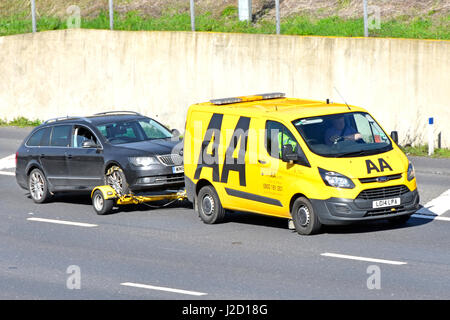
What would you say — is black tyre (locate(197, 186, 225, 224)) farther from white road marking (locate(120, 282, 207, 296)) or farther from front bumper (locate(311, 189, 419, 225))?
white road marking (locate(120, 282, 207, 296))

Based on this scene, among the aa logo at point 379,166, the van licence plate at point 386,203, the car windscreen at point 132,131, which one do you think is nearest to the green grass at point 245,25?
the car windscreen at point 132,131

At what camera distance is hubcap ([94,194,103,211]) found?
17891mm

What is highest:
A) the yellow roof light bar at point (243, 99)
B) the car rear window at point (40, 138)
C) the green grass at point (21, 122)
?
the yellow roof light bar at point (243, 99)

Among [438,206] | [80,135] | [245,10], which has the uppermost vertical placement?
[245,10]

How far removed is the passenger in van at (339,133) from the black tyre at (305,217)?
3.49 ft

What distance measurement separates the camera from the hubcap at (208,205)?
16547 mm

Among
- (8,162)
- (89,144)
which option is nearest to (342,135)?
(89,144)

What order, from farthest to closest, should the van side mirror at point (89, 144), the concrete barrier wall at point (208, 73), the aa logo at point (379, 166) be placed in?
the concrete barrier wall at point (208, 73)
the van side mirror at point (89, 144)
the aa logo at point (379, 166)

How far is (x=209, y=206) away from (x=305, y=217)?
2.11 meters

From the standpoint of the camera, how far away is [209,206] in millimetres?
16609

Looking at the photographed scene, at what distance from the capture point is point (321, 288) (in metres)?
12.0

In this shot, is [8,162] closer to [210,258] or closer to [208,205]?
[208,205]

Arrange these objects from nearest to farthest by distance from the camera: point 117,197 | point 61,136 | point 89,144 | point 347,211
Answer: point 347,211 < point 117,197 < point 89,144 < point 61,136

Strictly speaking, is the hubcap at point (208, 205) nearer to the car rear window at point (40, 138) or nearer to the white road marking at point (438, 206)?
the white road marking at point (438, 206)
